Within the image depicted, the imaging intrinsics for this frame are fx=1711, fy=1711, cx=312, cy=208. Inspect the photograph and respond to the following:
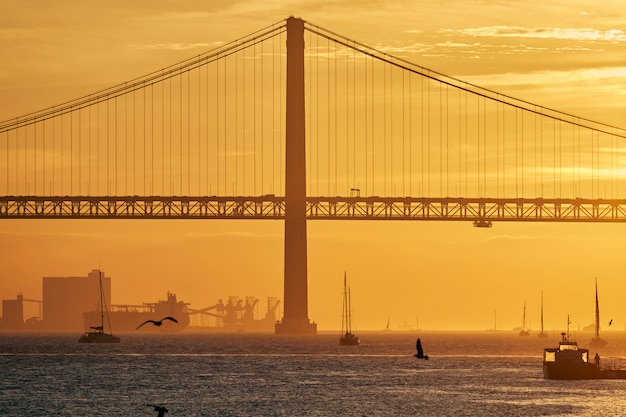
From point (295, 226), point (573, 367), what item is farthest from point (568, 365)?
point (295, 226)

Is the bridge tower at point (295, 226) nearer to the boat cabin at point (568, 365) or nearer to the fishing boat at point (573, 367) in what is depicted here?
the fishing boat at point (573, 367)

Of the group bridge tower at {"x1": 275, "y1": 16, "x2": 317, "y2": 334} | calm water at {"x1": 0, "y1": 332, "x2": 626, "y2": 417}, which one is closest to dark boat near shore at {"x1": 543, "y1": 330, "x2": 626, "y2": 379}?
calm water at {"x1": 0, "y1": 332, "x2": 626, "y2": 417}

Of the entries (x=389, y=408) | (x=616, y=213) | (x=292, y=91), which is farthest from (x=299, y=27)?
(x=389, y=408)

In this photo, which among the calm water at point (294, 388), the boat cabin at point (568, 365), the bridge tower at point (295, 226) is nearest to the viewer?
the calm water at point (294, 388)

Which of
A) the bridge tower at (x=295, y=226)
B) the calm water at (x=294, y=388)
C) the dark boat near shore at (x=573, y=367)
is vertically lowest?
the calm water at (x=294, y=388)

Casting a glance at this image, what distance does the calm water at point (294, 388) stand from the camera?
262 ft

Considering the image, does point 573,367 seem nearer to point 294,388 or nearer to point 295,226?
Answer: point 294,388

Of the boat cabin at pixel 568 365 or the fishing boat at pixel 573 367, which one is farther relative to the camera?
the boat cabin at pixel 568 365

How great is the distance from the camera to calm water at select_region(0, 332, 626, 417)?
262 feet

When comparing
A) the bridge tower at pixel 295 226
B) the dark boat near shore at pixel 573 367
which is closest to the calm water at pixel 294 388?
the dark boat near shore at pixel 573 367

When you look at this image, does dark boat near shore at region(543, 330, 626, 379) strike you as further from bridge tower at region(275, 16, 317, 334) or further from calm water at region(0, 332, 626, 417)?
bridge tower at region(275, 16, 317, 334)

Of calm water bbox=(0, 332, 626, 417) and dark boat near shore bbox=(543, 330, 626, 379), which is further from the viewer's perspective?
dark boat near shore bbox=(543, 330, 626, 379)

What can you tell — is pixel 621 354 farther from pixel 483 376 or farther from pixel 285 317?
pixel 483 376

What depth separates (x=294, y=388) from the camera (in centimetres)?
9444
